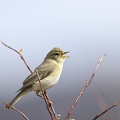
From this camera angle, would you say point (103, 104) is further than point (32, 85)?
No

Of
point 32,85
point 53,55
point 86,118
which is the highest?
point 86,118

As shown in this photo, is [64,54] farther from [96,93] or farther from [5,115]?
[5,115]

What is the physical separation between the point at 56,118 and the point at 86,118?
1270cm

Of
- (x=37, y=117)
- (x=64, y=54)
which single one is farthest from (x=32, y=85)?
(x=37, y=117)

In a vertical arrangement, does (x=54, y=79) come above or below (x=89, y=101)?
below

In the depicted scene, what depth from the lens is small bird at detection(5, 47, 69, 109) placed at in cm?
555

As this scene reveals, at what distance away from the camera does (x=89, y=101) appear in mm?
19625

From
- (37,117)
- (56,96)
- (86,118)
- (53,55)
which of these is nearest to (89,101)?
(37,117)

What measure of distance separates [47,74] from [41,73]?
0.09m

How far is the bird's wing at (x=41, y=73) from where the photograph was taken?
556 centimetres

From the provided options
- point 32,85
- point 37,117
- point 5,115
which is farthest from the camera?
point 5,115

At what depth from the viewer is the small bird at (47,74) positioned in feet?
18.2

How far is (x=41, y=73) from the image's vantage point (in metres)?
5.86

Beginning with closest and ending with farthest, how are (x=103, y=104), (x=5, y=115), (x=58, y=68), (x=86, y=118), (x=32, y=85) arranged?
1. (x=103, y=104)
2. (x=32, y=85)
3. (x=58, y=68)
4. (x=86, y=118)
5. (x=5, y=115)
